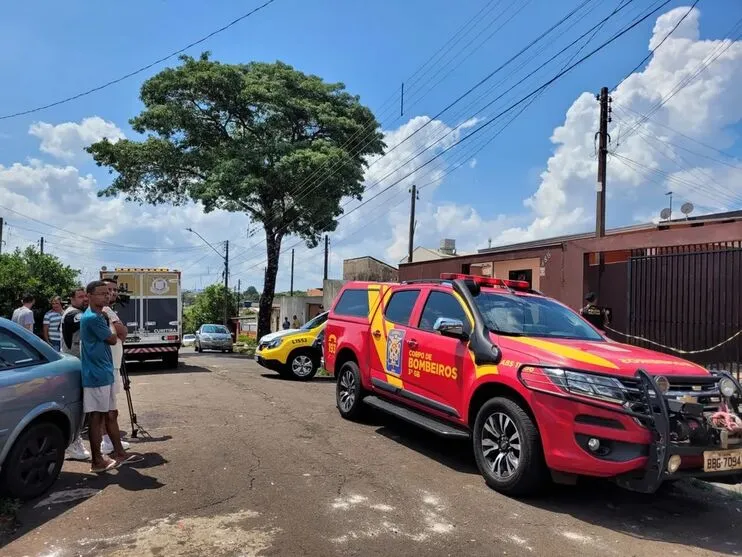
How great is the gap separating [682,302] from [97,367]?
370 inches

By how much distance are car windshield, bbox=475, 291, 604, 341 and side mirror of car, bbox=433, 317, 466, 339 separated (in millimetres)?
268

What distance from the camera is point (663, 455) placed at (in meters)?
4.07

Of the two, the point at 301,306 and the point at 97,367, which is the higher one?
the point at 97,367

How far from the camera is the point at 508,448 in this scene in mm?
4871

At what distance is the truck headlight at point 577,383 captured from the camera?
431 cm

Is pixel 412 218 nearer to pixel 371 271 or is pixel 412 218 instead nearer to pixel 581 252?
pixel 371 271

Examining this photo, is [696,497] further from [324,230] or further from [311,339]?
[324,230]

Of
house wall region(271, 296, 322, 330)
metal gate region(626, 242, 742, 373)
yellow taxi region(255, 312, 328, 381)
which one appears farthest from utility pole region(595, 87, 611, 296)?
house wall region(271, 296, 322, 330)

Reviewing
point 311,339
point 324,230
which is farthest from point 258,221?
point 311,339

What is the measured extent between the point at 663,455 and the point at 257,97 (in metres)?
23.8

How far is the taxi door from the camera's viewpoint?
5527 millimetres

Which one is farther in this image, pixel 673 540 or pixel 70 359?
pixel 70 359

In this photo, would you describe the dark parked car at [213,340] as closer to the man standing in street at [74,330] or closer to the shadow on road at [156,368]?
the shadow on road at [156,368]

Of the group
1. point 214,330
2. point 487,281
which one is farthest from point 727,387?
point 214,330
